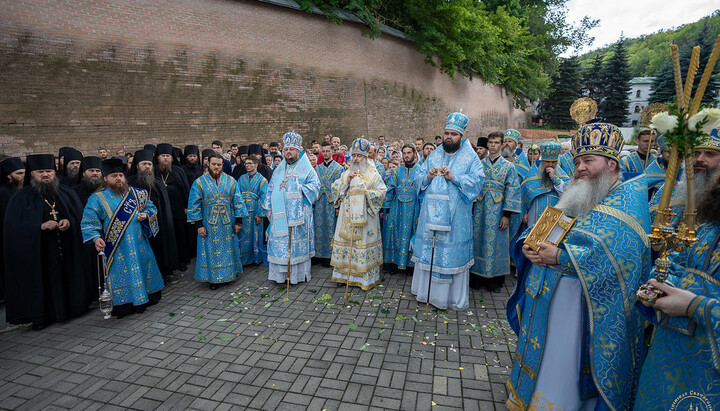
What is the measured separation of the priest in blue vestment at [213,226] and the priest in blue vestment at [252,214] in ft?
3.11

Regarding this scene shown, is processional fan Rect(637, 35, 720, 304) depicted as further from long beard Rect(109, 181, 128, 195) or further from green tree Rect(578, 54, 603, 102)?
green tree Rect(578, 54, 603, 102)

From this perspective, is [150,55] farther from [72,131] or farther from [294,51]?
[294,51]

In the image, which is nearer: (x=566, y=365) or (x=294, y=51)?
(x=566, y=365)

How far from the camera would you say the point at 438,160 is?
5.45 meters

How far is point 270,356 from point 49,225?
384 centimetres

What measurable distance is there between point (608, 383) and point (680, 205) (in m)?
1.53

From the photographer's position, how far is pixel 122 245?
5.22 meters

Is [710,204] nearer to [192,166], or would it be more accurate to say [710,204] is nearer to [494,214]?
[494,214]

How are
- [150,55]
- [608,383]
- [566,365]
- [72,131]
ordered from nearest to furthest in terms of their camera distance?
[608,383] < [566,365] < [72,131] < [150,55]

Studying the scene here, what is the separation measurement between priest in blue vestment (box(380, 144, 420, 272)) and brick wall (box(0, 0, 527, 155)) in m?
8.72

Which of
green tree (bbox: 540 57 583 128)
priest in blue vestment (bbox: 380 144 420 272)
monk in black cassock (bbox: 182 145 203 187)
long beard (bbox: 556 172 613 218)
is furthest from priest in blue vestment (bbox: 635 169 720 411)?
green tree (bbox: 540 57 583 128)

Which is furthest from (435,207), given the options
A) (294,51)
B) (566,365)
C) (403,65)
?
(403,65)

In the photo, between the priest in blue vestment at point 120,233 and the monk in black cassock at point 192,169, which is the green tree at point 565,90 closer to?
the monk in black cassock at point 192,169

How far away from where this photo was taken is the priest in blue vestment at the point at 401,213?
6.89 metres
